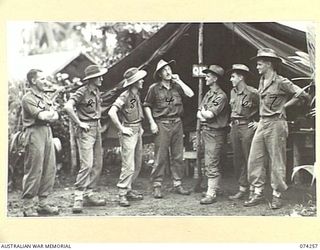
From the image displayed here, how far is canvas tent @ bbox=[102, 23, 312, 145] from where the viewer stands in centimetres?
253

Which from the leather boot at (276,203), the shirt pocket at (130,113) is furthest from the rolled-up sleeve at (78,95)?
the leather boot at (276,203)

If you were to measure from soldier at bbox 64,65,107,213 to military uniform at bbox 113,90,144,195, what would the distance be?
0.38 feet

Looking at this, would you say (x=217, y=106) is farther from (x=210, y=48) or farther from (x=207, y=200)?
(x=207, y=200)

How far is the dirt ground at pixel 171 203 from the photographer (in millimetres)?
2520

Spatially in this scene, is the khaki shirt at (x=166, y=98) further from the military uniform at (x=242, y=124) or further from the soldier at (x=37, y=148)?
the soldier at (x=37, y=148)

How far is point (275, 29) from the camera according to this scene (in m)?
2.52

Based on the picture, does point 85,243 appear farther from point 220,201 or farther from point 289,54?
point 289,54

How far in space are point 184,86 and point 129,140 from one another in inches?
15.5

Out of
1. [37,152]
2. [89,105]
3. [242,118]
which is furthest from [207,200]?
[37,152]

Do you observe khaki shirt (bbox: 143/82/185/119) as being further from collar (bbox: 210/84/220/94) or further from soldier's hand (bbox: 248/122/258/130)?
soldier's hand (bbox: 248/122/258/130)

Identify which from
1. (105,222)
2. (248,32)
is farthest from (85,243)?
(248,32)

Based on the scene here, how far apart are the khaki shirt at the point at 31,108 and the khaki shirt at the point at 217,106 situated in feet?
2.71

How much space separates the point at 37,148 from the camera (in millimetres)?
2535

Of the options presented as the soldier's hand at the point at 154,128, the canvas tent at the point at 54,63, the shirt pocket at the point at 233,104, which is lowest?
the soldier's hand at the point at 154,128
